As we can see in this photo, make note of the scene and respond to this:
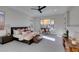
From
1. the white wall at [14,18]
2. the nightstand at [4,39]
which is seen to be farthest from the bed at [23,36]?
the nightstand at [4,39]

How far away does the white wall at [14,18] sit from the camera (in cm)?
601

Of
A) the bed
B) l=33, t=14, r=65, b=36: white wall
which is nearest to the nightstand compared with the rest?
the bed

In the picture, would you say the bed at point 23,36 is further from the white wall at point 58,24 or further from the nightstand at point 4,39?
the white wall at point 58,24

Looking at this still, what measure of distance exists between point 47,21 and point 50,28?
3.34 feet

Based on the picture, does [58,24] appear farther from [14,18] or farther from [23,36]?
[23,36]

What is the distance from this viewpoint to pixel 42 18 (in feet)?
34.8

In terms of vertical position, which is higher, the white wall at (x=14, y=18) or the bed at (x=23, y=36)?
the white wall at (x=14, y=18)
